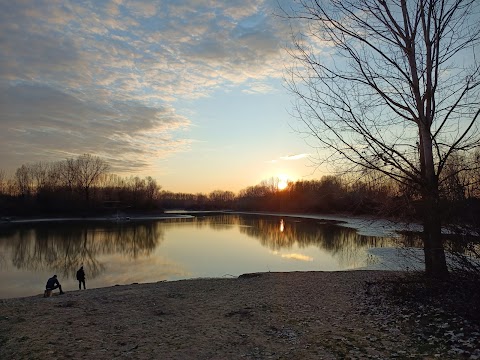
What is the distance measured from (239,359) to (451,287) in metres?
4.83

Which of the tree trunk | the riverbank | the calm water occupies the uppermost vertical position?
the tree trunk

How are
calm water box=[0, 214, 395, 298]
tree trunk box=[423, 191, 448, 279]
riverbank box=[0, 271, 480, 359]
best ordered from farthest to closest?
calm water box=[0, 214, 395, 298] < tree trunk box=[423, 191, 448, 279] < riverbank box=[0, 271, 480, 359]

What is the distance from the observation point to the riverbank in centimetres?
625

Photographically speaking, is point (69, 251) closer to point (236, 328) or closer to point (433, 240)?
point (236, 328)

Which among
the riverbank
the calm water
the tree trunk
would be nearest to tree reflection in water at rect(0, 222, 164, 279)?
the calm water

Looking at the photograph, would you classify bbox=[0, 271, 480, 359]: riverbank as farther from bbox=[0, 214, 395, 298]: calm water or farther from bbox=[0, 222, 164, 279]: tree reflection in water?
bbox=[0, 222, 164, 279]: tree reflection in water

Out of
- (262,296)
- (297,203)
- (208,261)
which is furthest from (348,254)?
(297,203)

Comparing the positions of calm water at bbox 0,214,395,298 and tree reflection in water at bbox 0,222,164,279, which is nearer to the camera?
calm water at bbox 0,214,395,298

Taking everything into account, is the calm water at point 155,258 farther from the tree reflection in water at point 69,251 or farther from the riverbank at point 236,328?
the riverbank at point 236,328

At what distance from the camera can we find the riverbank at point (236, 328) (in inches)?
246

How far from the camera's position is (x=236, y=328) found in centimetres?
796

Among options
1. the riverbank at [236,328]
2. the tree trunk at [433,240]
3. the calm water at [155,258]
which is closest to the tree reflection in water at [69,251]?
the calm water at [155,258]

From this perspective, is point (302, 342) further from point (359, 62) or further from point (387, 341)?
point (359, 62)

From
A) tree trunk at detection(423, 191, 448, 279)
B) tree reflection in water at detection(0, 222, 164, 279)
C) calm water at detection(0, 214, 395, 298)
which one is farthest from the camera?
tree reflection in water at detection(0, 222, 164, 279)
